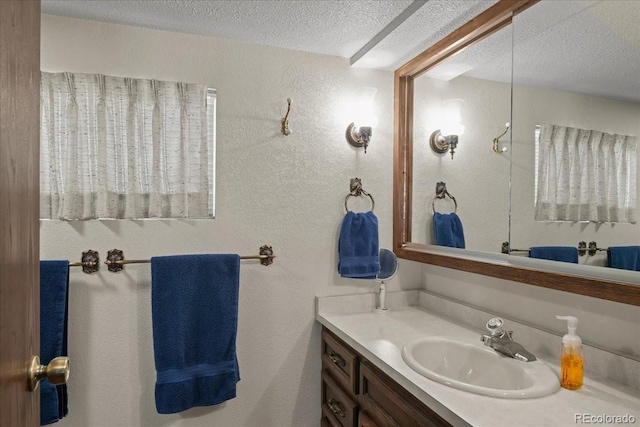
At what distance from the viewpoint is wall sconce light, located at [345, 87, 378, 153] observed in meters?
1.94

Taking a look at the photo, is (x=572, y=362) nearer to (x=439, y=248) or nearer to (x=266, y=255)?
(x=439, y=248)

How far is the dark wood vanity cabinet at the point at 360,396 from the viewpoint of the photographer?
1178mm

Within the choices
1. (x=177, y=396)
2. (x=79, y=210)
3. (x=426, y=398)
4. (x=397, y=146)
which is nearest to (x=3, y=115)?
(x=426, y=398)

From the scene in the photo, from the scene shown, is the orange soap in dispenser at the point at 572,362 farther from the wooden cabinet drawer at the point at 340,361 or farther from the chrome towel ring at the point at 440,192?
the chrome towel ring at the point at 440,192

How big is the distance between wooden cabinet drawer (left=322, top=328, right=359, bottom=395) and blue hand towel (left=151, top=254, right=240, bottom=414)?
434 millimetres

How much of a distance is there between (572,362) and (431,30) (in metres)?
1.37

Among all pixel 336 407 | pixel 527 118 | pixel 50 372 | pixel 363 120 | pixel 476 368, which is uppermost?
pixel 363 120

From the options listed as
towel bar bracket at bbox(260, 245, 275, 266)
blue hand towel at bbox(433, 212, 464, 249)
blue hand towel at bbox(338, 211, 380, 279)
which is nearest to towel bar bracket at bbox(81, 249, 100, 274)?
towel bar bracket at bbox(260, 245, 275, 266)

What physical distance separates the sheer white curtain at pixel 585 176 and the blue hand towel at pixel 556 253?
10cm

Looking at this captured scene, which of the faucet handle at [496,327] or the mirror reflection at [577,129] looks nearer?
the mirror reflection at [577,129]

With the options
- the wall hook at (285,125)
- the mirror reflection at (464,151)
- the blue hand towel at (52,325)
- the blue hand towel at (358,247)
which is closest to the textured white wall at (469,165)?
the mirror reflection at (464,151)

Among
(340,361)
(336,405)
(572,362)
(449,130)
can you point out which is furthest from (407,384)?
(449,130)

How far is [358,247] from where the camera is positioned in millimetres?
1970

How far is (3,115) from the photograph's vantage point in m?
0.53
